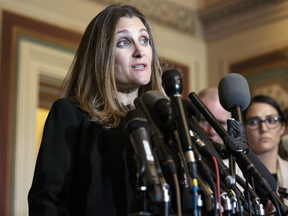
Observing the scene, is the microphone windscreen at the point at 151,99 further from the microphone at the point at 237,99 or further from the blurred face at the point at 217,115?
the blurred face at the point at 217,115

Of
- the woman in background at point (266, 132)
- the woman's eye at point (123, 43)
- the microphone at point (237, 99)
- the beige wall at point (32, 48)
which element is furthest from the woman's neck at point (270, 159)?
the microphone at point (237, 99)

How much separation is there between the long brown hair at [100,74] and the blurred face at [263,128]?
1.34 meters

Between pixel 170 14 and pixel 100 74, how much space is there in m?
4.46

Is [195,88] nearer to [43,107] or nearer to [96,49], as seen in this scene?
[43,107]

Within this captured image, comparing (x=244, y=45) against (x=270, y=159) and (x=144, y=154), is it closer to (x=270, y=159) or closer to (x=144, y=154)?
(x=270, y=159)

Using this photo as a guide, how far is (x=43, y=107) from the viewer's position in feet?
16.1

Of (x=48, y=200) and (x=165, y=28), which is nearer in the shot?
(x=48, y=200)

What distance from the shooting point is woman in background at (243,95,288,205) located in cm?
305

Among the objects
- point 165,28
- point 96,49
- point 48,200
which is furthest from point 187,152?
point 165,28

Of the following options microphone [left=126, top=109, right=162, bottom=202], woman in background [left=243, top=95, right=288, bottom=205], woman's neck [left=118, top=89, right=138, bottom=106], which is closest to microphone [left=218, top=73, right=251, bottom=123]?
microphone [left=126, top=109, right=162, bottom=202]

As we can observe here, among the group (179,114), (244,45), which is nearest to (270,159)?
(179,114)

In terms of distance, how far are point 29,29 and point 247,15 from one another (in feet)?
9.86

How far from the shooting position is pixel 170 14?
6133 millimetres

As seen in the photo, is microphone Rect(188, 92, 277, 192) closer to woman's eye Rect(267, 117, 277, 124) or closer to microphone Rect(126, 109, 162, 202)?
microphone Rect(126, 109, 162, 202)
